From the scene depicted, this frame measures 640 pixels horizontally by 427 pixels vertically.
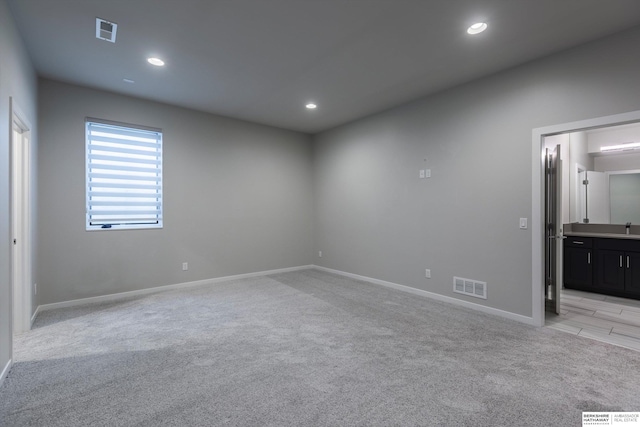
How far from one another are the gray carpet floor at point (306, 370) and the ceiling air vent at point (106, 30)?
9.64ft

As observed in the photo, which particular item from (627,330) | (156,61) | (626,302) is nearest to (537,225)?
(627,330)

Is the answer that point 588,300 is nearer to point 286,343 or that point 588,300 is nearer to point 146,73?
point 286,343

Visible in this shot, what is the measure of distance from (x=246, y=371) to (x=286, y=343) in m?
0.55

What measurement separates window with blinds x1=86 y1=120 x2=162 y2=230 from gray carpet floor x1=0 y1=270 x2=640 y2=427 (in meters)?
1.36

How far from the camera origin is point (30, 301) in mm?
3271

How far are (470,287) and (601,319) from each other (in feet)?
4.56

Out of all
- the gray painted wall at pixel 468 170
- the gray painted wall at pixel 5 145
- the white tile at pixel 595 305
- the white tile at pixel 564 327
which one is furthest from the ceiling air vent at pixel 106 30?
the white tile at pixel 595 305

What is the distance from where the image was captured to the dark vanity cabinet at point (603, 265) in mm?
4172

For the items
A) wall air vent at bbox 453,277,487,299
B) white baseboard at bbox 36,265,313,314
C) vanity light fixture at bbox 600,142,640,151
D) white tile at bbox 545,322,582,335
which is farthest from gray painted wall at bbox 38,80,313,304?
vanity light fixture at bbox 600,142,640,151

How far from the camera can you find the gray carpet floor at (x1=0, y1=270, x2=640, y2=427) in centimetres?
184

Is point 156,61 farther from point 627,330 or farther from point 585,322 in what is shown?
point 627,330

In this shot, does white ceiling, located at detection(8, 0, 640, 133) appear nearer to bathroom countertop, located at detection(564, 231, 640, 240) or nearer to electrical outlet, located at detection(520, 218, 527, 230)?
electrical outlet, located at detection(520, 218, 527, 230)

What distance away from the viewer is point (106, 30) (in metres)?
2.76

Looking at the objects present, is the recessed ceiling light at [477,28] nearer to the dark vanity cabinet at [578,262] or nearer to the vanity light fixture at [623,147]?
the dark vanity cabinet at [578,262]
